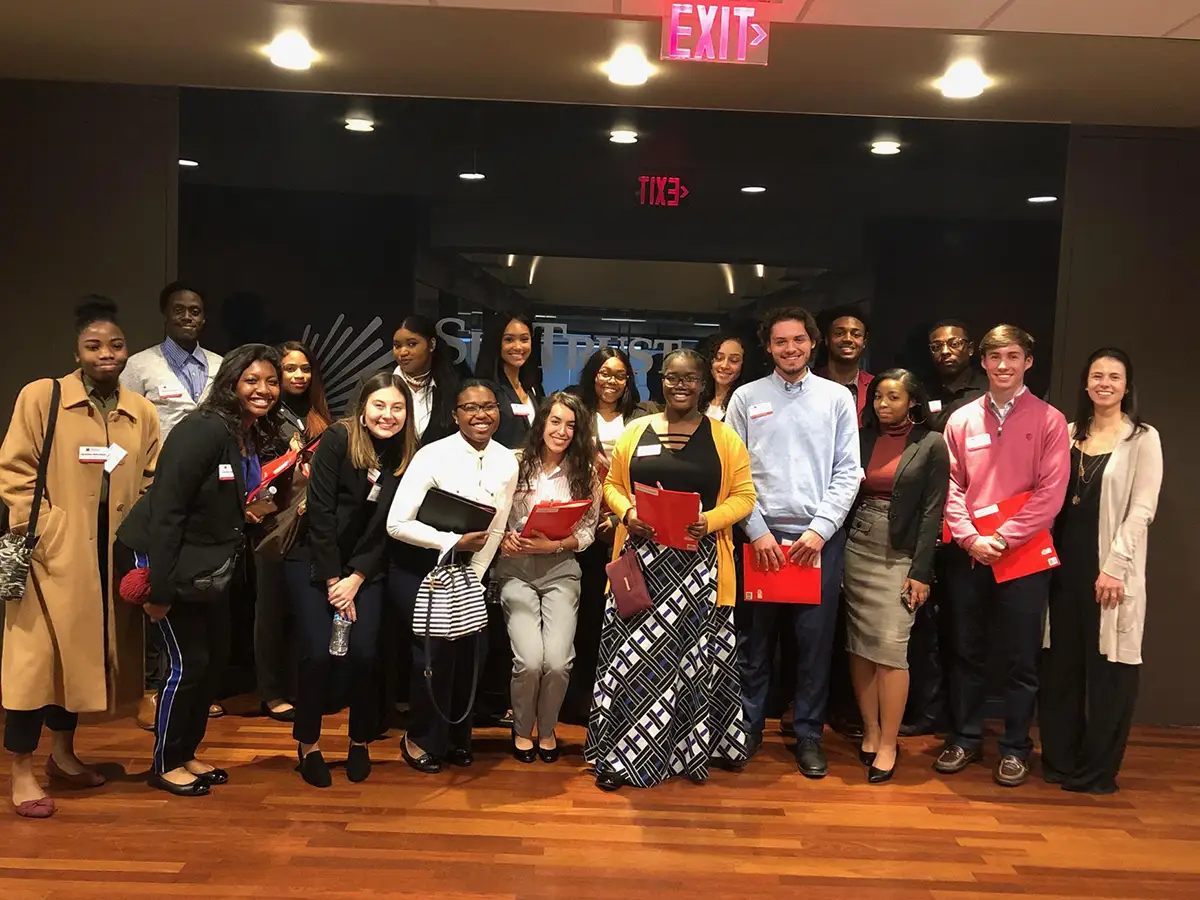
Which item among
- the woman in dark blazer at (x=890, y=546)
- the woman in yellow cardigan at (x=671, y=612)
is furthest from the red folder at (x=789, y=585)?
the woman in dark blazer at (x=890, y=546)

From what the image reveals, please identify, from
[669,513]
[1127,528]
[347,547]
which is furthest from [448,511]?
[1127,528]

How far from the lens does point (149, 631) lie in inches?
187

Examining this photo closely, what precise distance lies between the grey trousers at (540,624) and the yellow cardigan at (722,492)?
281mm

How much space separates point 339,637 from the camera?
11.6 ft

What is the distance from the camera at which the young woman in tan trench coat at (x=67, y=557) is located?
10.9 feet

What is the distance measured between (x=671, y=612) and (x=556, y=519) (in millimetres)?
583

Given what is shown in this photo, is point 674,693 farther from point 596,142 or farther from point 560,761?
point 596,142

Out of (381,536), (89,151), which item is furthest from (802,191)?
(89,151)

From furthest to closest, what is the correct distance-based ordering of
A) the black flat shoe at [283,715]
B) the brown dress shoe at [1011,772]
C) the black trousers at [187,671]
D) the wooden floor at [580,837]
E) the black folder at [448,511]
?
the black flat shoe at [283,715]
the brown dress shoe at [1011,772]
the black folder at [448,511]
the black trousers at [187,671]
the wooden floor at [580,837]

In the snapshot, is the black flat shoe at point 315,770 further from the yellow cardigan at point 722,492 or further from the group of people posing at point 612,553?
the yellow cardigan at point 722,492

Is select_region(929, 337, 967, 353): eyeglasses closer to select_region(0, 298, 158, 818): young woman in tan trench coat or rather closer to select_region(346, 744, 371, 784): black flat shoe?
select_region(346, 744, 371, 784): black flat shoe

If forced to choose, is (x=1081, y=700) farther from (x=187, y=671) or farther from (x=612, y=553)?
(x=187, y=671)

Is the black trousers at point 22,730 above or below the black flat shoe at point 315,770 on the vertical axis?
above

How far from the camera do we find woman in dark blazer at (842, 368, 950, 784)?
3840mm
